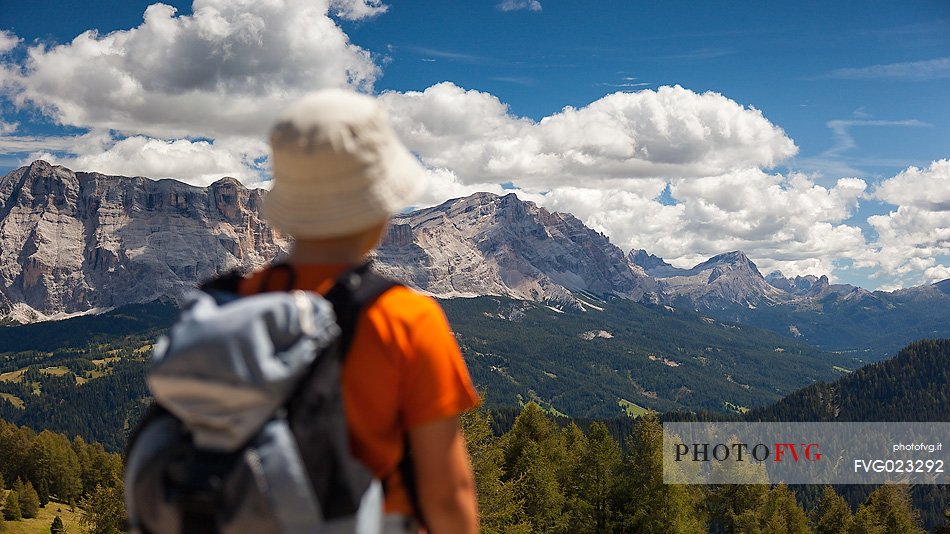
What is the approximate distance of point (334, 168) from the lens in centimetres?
283

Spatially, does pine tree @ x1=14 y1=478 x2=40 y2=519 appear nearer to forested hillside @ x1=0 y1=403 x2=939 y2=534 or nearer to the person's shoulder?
forested hillside @ x1=0 y1=403 x2=939 y2=534

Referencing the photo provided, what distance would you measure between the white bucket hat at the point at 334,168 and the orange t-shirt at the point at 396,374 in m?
0.39

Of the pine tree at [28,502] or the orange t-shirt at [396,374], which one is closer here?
the orange t-shirt at [396,374]

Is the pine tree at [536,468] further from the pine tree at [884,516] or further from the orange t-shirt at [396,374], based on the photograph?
the orange t-shirt at [396,374]

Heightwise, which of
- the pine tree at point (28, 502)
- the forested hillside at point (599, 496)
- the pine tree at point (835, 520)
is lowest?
the pine tree at point (28, 502)

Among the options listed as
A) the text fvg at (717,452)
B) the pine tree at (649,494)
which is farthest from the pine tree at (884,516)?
the pine tree at (649,494)

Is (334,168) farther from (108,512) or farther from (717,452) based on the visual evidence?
(717,452)

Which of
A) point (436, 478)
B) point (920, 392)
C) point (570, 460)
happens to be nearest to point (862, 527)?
point (570, 460)

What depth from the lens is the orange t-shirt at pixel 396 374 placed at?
2.71 m

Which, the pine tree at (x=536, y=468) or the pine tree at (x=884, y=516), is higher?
the pine tree at (x=536, y=468)

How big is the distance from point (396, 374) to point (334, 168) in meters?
0.86

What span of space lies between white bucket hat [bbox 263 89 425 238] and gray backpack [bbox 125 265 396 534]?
1.04ft

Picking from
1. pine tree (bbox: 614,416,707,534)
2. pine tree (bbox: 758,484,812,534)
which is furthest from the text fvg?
pine tree (bbox: 614,416,707,534)

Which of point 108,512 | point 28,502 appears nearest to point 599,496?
point 108,512
